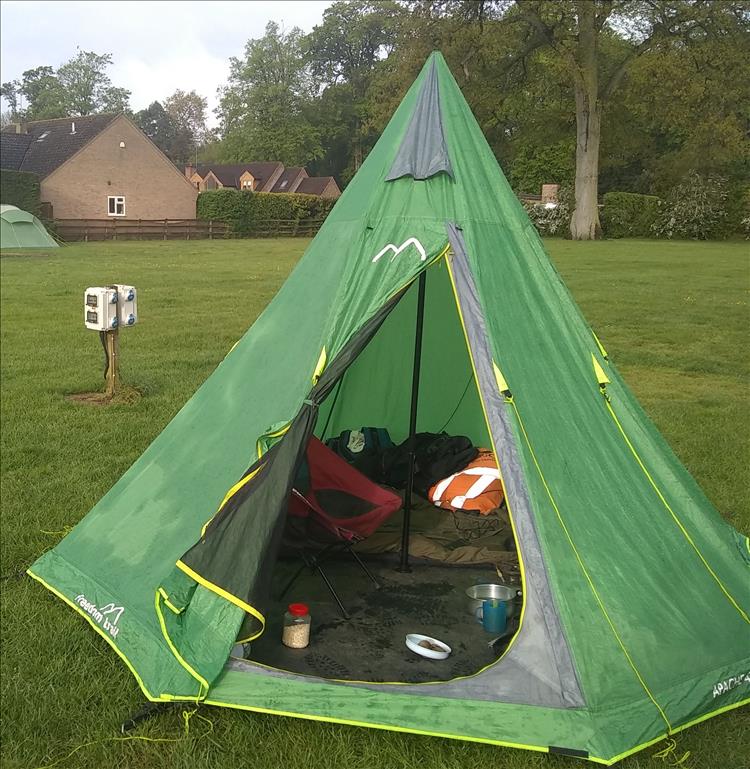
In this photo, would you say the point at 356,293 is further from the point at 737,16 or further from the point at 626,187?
the point at 626,187

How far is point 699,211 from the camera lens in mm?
30891

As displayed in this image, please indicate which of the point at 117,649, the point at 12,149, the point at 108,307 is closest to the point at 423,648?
the point at 117,649

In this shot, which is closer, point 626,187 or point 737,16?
point 737,16

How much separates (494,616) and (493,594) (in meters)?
0.28

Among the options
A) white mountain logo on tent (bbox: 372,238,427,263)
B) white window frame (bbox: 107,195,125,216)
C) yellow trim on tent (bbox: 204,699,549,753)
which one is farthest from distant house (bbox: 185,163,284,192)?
yellow trim on tent (bbox: 204,699,549,753)

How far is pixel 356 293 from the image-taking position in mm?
3637

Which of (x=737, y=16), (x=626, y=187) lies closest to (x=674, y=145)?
(x=626, y=187)

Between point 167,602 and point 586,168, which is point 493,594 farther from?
point 586,168

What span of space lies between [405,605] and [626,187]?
38.7m

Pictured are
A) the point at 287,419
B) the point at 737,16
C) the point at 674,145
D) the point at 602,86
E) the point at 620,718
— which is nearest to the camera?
the point at 620,718

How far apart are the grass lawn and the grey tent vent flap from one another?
2418 mm

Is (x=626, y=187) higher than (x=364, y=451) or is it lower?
higher

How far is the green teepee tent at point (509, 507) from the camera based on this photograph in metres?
3.03

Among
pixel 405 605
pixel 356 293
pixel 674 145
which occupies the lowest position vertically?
pixel 405 605
